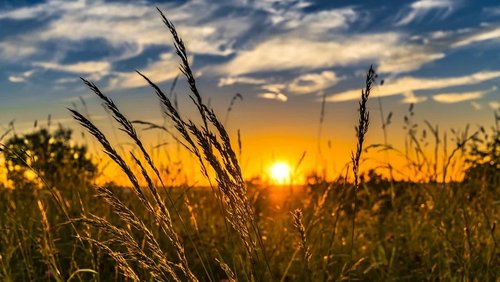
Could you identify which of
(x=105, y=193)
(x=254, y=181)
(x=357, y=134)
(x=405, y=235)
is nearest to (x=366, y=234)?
(x=405, y=235)

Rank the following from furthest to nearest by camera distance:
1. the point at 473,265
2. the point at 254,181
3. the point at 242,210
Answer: the point at 254,181, the point at 473,265, the point at 242,210

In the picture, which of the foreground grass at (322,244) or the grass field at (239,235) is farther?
the foreground grass at (322,244)

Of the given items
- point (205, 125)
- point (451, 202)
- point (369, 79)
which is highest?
point (369, 79)

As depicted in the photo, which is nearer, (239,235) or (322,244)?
(239,235)

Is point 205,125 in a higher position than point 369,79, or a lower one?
lower

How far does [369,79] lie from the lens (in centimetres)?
168

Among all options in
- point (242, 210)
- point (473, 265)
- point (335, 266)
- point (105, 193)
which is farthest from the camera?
point (335, 266)

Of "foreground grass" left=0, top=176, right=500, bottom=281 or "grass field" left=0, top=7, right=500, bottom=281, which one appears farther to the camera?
"foreground grass" left=0, top=176, right=500, bottom=281

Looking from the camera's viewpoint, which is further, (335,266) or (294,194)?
(294,194)

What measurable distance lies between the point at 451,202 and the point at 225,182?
3270mm

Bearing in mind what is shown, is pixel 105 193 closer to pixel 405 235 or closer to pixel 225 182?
pixel 225 182

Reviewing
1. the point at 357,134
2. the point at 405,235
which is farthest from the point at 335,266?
the point at 357,134

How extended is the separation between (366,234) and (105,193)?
13.3ft

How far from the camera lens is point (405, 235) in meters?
4.55
